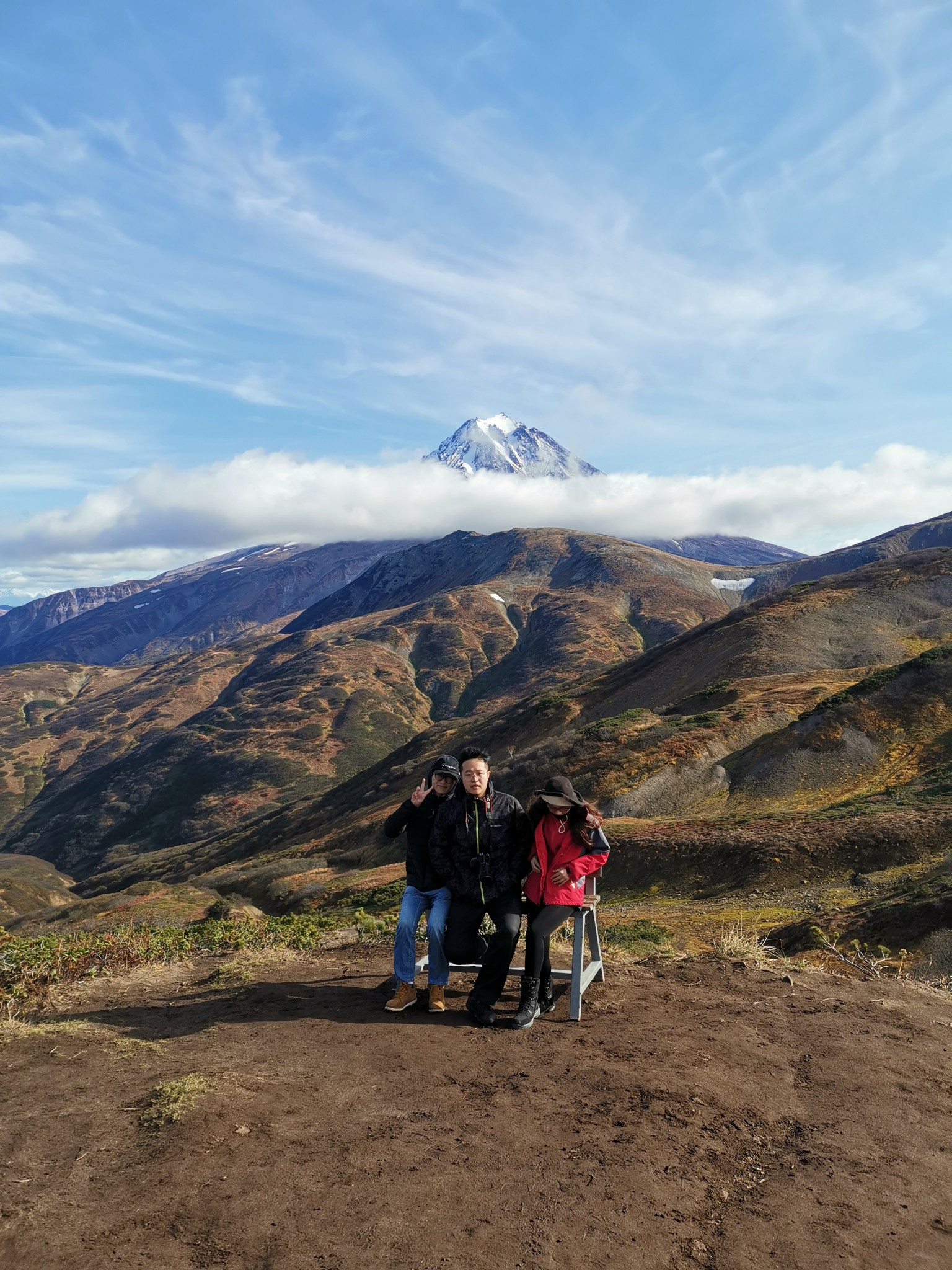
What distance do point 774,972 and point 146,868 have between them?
91637 mm

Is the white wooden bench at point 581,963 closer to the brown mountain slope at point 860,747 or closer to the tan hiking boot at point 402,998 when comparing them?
the tan hiking boot at point 402,998

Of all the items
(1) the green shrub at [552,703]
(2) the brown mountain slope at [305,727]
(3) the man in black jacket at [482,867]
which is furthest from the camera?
(2) the brown mountain slope at [305,727]

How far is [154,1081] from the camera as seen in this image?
577 cm

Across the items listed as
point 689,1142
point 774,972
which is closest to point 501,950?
point 689,1142

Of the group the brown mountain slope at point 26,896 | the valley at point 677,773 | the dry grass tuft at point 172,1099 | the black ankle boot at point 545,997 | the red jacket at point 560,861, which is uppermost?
the red jacket at point 560,861

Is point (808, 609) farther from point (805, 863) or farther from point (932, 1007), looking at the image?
point (932, 1007)

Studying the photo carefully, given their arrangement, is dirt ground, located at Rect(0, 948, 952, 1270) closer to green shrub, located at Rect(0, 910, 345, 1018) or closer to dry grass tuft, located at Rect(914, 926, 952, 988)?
green shrub, located at Rect(0, 910, 345, 1018)

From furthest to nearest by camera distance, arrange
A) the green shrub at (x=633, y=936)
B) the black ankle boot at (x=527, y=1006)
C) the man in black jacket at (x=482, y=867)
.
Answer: the green shrub at (x=633, y=936) < the man in black jacket at (x=482, y=867) < the black ankle boot at (x=527, y=1006)

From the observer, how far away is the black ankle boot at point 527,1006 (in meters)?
7.00

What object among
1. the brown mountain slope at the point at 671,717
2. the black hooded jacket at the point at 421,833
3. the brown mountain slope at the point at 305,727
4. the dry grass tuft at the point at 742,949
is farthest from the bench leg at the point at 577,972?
the brown mountain slope at the point at 305,727

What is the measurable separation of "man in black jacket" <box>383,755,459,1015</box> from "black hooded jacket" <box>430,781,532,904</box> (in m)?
0.17

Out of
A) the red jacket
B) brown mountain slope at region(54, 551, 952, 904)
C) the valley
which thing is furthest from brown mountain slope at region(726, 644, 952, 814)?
the red jacket

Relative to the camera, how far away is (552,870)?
23.7 ft

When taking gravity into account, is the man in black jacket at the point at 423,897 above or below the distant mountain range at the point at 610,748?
above
